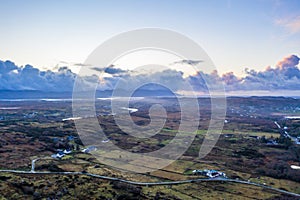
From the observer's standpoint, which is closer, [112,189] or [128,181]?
[112,189]

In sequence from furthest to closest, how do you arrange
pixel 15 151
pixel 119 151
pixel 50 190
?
pixel 119 151, pixel 15 151, pixel 50 190

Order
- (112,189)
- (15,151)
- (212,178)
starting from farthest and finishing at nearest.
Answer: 1. (15,151)
2. (212,178)
3. (112,189)

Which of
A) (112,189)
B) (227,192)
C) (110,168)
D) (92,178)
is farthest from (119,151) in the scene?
(227,192)

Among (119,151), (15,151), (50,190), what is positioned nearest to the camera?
(50,190)

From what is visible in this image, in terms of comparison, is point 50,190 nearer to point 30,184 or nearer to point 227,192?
point 30,184

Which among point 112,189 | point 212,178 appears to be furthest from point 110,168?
point 212,178

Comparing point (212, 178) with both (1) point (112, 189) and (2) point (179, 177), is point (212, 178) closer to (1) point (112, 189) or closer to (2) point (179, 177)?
(2) point (179, 177)

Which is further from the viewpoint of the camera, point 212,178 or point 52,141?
point 52,141

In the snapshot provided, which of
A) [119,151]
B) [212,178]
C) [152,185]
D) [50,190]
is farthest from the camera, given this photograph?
[119,151]
